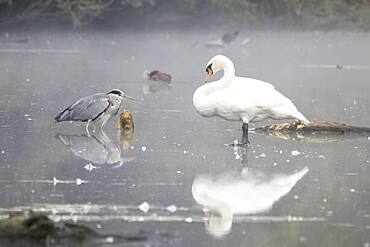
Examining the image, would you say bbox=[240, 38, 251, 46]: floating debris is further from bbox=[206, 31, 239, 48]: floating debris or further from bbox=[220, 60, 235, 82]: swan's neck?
bbox=[220, 60, 235, 82]: swan's neck

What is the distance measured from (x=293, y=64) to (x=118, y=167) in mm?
17306

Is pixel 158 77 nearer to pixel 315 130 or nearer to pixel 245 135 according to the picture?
pixel 315 130

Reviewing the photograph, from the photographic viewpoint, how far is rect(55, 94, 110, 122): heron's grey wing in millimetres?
12461

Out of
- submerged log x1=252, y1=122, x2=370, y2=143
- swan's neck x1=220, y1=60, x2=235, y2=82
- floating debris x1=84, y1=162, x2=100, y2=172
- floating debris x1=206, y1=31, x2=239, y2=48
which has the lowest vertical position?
floating debris x1=84, y1=162, x2=100, y2=172

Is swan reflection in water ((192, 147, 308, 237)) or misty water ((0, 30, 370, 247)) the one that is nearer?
misty water ((0, 30, 370, 247))

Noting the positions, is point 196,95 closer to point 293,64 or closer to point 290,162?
point 290,162

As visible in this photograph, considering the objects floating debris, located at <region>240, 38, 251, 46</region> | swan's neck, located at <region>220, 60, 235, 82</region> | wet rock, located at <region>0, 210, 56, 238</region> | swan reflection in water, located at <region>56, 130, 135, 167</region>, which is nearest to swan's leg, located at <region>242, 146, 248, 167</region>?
swan's neck, located at <region>220, 60, 235, 82</region>

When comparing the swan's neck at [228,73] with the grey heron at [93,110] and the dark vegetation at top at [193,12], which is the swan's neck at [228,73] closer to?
the grey heron at [93,110]

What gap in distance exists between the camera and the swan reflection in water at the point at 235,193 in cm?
764

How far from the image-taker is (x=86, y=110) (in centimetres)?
1252

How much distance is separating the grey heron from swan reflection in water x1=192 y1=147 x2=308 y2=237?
10.2 feet

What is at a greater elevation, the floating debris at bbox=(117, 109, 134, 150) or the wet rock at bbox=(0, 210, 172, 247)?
the floating debris at bbox=(117, 109, 134, 150)

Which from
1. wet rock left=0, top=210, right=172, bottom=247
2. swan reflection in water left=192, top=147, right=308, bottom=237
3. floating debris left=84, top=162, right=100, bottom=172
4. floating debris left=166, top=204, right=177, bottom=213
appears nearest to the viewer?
wet rock left=0, top=210, right=172, bottom=247

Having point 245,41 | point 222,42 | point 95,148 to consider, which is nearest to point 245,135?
point 95,148
